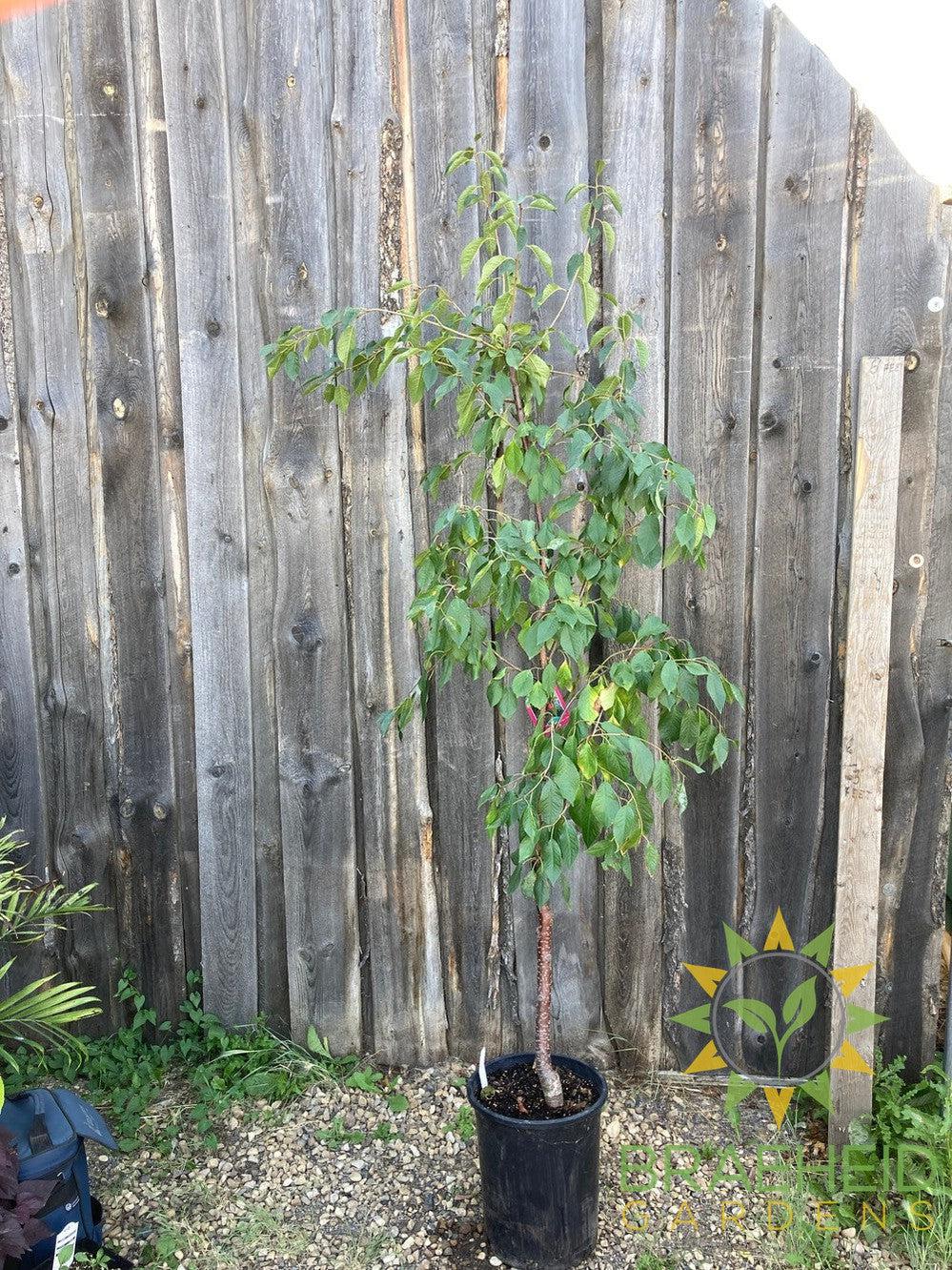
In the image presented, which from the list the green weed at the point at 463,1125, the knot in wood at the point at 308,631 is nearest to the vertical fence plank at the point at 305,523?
the knot in wood at the point at 308,631

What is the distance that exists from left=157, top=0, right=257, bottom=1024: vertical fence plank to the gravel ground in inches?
16.8

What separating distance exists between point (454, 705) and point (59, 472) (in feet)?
3.89

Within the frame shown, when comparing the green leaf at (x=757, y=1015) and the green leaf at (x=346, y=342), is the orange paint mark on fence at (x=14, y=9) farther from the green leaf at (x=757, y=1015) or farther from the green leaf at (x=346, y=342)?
the green leaf at (x=757, y=1015)

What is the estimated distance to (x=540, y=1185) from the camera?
6.81 ft

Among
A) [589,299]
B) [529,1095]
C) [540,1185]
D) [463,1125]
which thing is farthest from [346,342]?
[463,1125]

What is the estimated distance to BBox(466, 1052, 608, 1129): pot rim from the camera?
2.05 meters

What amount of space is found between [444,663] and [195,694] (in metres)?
0.88

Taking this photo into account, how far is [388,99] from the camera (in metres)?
2.39

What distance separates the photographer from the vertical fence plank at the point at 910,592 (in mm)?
2252

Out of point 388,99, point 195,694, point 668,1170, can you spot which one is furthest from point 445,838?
point 388,99

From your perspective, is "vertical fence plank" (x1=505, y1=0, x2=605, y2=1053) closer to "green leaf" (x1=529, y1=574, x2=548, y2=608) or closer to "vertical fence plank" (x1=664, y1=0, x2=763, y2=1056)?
"vertical fence plank" (x1=664, y1=0, x2=763, y2=1056)

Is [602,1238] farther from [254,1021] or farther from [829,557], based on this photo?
[829,557]

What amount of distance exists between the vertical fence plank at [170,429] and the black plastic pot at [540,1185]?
1040 millimetres

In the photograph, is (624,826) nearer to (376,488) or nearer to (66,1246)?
(376,488)
